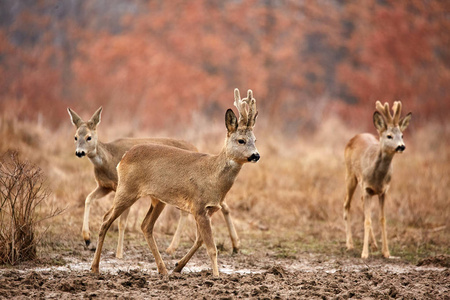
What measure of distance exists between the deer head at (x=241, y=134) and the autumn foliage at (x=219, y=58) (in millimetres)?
15507

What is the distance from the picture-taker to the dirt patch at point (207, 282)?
6852mm

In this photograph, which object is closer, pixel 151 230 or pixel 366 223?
pixel 151 230

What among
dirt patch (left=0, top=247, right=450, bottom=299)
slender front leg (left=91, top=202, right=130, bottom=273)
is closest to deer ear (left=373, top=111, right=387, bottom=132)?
dirt patch (left=0, top=247, right=450, bottom=299)

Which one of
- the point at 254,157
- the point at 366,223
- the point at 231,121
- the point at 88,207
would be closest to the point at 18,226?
the point at 88,207

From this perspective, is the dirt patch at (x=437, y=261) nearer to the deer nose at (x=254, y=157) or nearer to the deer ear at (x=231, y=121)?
the deer nose at (x=254, y=157)

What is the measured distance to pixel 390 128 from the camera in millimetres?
10680

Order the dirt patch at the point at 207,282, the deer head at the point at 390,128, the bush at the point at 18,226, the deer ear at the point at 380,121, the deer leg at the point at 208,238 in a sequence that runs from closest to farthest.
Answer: the dirt patch at the point at 207,282
the deer leg at the point at 208,238
the bush at the point at 18,226
the deer head at the point at 390,128
the deer ear at the point at 380,121

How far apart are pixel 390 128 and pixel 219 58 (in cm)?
2141

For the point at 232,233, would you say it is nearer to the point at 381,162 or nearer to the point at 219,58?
the point at 381,162

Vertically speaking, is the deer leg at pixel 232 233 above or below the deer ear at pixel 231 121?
below

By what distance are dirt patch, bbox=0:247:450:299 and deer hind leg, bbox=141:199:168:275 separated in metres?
0.21

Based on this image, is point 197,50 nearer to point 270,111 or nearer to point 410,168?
point 270,111

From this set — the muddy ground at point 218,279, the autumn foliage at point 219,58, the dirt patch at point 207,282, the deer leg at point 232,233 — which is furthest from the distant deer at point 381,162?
the autumn foliage at point 219,58

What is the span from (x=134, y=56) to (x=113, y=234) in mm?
18932
